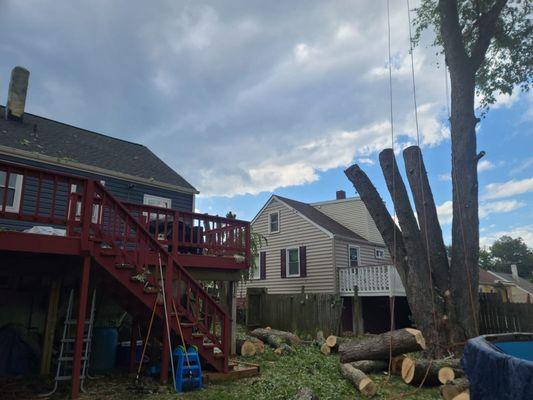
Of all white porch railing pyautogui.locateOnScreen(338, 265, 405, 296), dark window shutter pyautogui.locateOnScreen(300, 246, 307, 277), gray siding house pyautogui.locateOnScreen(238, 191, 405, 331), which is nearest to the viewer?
white porch railing pyautogui.locateOnScreen(338, 265, 405, 296)

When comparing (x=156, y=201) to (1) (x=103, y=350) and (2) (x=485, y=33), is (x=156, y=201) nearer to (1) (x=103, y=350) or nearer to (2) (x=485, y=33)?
(1) (x=103, y=350)

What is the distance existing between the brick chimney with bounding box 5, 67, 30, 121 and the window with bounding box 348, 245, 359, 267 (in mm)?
14008

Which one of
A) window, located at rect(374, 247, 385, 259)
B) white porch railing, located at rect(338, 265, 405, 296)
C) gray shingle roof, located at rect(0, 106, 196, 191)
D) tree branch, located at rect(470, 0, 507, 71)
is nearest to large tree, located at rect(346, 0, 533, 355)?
tree branch, located at rect(470, 0, 507, 71)

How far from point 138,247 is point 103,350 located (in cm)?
249

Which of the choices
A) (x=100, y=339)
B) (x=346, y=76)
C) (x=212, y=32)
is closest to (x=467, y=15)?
(x=346, y=76)

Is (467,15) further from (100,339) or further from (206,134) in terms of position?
(100,339)

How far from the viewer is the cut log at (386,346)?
741 centimetres

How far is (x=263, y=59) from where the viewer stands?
12047 millimetres

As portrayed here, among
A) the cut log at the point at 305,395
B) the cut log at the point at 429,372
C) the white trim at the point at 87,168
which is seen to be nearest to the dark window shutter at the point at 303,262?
the white trim at the point at 87,168

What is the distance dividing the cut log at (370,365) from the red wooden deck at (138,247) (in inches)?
105

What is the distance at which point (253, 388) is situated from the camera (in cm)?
596

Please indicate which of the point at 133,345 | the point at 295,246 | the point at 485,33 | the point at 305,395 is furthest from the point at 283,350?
the point at 295,246

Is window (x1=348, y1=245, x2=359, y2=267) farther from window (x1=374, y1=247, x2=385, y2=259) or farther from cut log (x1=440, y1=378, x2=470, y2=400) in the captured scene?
cut log (x1=440, y1=378, x2=470, y2=400)

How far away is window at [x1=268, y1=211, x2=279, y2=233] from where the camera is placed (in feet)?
66.3
